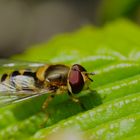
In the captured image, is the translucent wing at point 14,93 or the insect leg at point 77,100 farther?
the translucent wing at point 14,93

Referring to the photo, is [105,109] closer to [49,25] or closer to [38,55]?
[38,55]

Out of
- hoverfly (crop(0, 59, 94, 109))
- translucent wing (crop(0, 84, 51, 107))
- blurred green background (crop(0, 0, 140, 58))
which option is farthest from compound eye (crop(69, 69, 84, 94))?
blurred green background (crop(0, 0, 140, 58))

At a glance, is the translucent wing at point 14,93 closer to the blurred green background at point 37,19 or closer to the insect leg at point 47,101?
the insect leg at point 47,101

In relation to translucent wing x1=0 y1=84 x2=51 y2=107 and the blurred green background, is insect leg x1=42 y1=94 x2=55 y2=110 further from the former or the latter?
the blurred green background

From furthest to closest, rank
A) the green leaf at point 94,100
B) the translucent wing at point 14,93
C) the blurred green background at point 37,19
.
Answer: the blurred green background at point 37,19 < the translucent wing at point 14,93 < the green leaf at point 94,100

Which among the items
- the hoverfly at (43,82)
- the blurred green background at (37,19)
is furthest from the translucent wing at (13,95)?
the blurred green background at (37,19)

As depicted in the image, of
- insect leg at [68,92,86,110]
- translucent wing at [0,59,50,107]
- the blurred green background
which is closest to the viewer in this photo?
insect leg at [68,92,86,110]

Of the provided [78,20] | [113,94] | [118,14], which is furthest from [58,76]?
[78,20]
